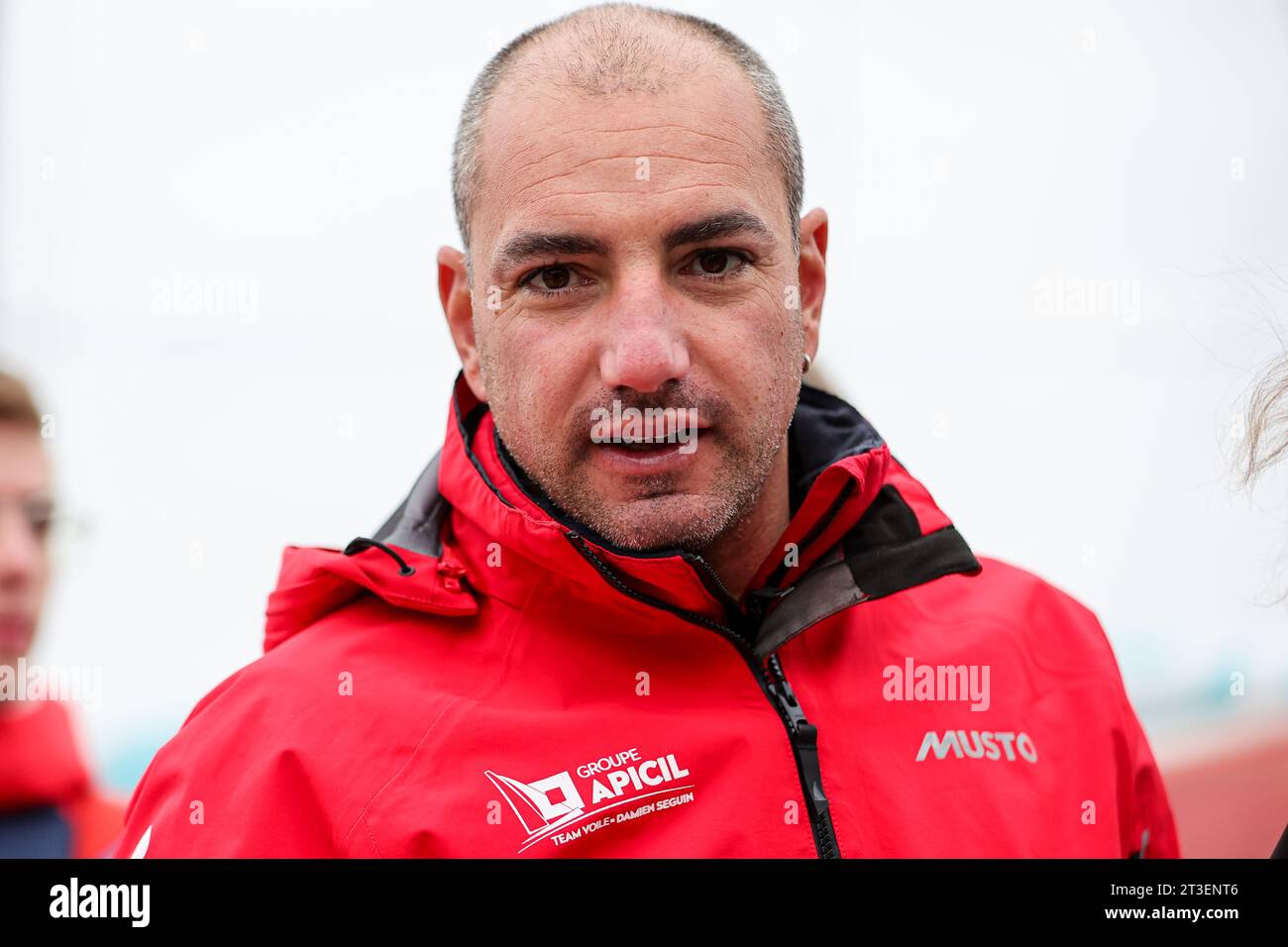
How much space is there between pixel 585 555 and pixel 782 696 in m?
0.33

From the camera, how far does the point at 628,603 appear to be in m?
1.52

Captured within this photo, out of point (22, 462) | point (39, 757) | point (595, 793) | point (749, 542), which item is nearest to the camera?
point (595, 793)

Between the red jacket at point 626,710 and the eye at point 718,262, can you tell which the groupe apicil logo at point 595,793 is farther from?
the eye at point 718,262

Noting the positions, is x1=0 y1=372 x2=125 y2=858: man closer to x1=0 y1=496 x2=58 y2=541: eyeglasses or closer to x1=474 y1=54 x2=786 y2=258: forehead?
x1=0 y1=496 x2=58 y2=541: eyeglasses

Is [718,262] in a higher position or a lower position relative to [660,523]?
higher

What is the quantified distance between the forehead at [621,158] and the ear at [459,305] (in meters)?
0.15

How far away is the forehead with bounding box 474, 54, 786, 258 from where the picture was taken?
1531mm

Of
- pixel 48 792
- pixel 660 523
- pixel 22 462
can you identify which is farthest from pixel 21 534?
pixel 660 523

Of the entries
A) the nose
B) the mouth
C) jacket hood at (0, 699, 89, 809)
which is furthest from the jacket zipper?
jacket hood at (0, 699, 89, 809)

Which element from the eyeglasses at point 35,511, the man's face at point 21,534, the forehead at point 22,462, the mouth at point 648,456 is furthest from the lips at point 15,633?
the mouth at point 648,456

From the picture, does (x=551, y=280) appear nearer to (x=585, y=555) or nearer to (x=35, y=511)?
(x=585, y=555)

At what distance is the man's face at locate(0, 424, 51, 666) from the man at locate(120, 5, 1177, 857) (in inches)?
48.8
